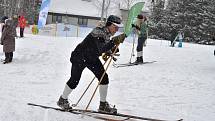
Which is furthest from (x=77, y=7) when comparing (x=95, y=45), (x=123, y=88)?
(x=95, y=45)

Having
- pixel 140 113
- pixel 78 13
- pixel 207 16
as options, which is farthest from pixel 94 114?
pixel 78 13

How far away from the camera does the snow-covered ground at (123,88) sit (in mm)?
7574

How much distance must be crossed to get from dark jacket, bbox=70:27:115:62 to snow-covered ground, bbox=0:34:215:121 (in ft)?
3.25

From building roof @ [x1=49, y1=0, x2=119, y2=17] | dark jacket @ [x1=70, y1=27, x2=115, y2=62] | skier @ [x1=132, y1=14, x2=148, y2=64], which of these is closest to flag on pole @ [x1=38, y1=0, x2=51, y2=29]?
skier @ [x1=132, y1=14, x2=148, y2=64]

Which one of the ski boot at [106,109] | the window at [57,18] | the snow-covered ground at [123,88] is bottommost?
the window at [57,18]

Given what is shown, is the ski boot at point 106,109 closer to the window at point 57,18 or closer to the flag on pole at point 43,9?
the flag on pole at point 43,9

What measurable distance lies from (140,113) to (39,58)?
8420 millimetres

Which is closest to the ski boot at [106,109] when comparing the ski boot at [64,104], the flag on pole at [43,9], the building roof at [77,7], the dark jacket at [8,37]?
the ski boot at [64,104]

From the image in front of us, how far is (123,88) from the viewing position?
10.3 m

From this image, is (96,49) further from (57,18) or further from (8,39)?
(57,18)

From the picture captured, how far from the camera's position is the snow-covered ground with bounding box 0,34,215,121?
757 centimetres

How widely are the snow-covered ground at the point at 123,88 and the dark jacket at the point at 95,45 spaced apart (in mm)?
989

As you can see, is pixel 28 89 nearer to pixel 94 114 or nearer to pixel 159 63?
pixel 94 114

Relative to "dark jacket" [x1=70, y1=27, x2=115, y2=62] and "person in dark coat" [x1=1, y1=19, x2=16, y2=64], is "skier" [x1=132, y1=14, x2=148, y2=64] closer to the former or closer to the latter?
"person in dark coat" [x1=1, y1=19, x2=16, y2=64]
